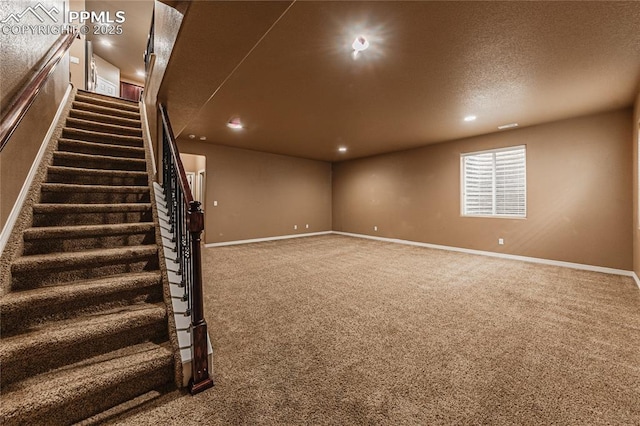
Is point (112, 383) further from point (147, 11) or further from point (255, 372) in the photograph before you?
point (147, 11)

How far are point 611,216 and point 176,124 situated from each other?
694cm

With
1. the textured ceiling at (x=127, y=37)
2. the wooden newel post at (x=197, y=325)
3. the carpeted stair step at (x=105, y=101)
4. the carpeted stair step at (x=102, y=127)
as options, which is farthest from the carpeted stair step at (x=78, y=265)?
the textured ceiling at (x=127, y=37)

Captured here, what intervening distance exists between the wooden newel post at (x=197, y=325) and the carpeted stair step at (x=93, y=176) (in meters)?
1.87

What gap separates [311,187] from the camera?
28.2 feet

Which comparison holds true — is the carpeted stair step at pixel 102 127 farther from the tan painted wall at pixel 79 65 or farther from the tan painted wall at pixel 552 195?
the tan painted wall at pixel 552 195

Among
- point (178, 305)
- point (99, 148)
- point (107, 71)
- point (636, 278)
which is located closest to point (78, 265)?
point (178, 305)

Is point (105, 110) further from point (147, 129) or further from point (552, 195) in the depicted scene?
point (552, 195)

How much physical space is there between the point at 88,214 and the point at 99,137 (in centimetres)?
148

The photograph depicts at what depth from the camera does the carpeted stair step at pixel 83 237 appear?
1.95m

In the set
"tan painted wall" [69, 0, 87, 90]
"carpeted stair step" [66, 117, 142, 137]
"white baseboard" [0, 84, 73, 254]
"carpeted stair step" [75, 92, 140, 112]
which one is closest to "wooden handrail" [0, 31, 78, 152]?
"white baseboard" [0, 84, 73, 254]

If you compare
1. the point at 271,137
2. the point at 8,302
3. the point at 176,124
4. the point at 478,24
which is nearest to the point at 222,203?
the point at 271,137

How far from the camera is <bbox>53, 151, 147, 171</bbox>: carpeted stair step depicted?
8.91 ft

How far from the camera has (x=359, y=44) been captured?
2377mm

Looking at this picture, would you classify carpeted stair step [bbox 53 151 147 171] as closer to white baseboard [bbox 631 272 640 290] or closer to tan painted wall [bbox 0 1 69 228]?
tan painted wall [bbox 0 1 69 228]
